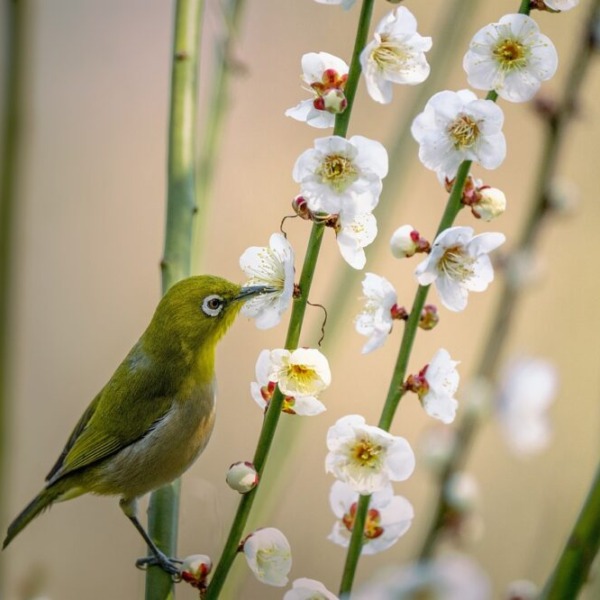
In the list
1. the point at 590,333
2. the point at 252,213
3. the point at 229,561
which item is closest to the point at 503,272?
the point at 229,561

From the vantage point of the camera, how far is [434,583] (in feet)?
2.32

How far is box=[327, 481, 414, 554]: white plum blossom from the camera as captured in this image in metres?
1.04

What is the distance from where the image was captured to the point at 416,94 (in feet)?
5.40

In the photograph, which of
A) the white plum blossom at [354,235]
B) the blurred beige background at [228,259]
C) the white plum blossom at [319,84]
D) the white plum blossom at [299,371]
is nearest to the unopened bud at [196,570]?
the white plum blossom at [299,371]

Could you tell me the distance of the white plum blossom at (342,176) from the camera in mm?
913

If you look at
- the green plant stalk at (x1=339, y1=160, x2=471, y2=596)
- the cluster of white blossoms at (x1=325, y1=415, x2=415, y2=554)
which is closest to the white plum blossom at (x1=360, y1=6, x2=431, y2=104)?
the green plant stalk at (x1=339, y1=160, x2=471, y2=596)

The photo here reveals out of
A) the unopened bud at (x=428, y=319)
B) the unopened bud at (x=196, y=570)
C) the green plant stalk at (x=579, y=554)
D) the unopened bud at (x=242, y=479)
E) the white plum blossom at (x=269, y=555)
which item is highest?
the unopened bud at (x=428, y=319)

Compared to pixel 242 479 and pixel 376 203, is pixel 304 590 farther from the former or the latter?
pixel 376 203

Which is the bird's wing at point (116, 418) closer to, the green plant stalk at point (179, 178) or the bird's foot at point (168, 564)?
the green plant stalk at point (179, 178)

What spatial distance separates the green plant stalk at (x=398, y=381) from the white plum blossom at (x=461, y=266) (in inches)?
1.4

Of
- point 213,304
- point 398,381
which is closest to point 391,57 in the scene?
point 398,381

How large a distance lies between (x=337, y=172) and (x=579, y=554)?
395 mm

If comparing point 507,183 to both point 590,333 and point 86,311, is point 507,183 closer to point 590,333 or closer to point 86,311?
point 590,333

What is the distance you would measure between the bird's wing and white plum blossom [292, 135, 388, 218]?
2.79ft
